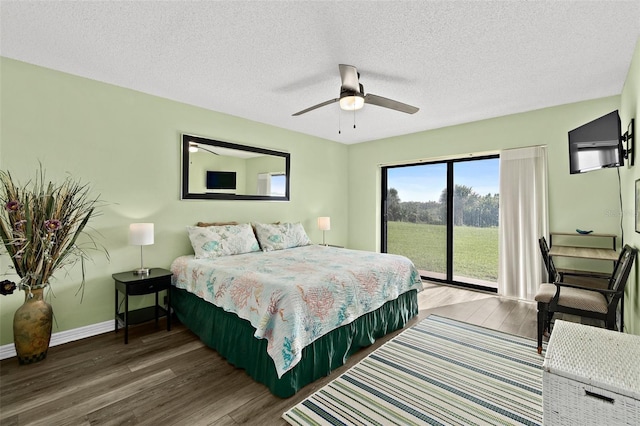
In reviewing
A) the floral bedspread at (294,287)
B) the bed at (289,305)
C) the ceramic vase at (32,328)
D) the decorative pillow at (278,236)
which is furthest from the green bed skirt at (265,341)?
the decorative pillow at (278,236)

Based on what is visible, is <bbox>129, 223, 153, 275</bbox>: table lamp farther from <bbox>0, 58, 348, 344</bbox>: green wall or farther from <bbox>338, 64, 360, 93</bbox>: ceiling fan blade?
<bbox>338, 64, 360, 93</bbox>: ceiling fan blade

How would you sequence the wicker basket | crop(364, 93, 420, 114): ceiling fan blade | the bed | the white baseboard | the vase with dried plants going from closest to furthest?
the wicker basket
the bed
the vase with dried plants
the white baseboard
crop(364, 93, 420, 114): ceiling fan blade

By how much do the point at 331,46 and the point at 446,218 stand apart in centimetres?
369

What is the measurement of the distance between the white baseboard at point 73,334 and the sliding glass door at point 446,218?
4.61 metres

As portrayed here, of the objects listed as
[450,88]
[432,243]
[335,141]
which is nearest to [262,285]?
[450,88]

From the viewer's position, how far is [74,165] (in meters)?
2.96

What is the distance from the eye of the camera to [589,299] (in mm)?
2604

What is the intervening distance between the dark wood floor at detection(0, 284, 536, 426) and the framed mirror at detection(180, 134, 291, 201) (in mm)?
1803

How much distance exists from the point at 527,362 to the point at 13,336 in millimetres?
4472

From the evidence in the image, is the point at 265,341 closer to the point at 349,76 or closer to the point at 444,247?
the point at 349,76

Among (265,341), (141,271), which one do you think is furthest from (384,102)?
(141,271)

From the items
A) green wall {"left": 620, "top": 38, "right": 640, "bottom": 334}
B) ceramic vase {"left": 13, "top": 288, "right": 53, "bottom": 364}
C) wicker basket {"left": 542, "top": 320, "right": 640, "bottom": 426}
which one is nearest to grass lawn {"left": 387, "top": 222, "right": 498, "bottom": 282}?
green wall {"left": 620, "top": 38, "right": 640, "bottom": 334}

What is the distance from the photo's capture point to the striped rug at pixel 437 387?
6.17 ft

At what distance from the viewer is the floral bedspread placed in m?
2.10
